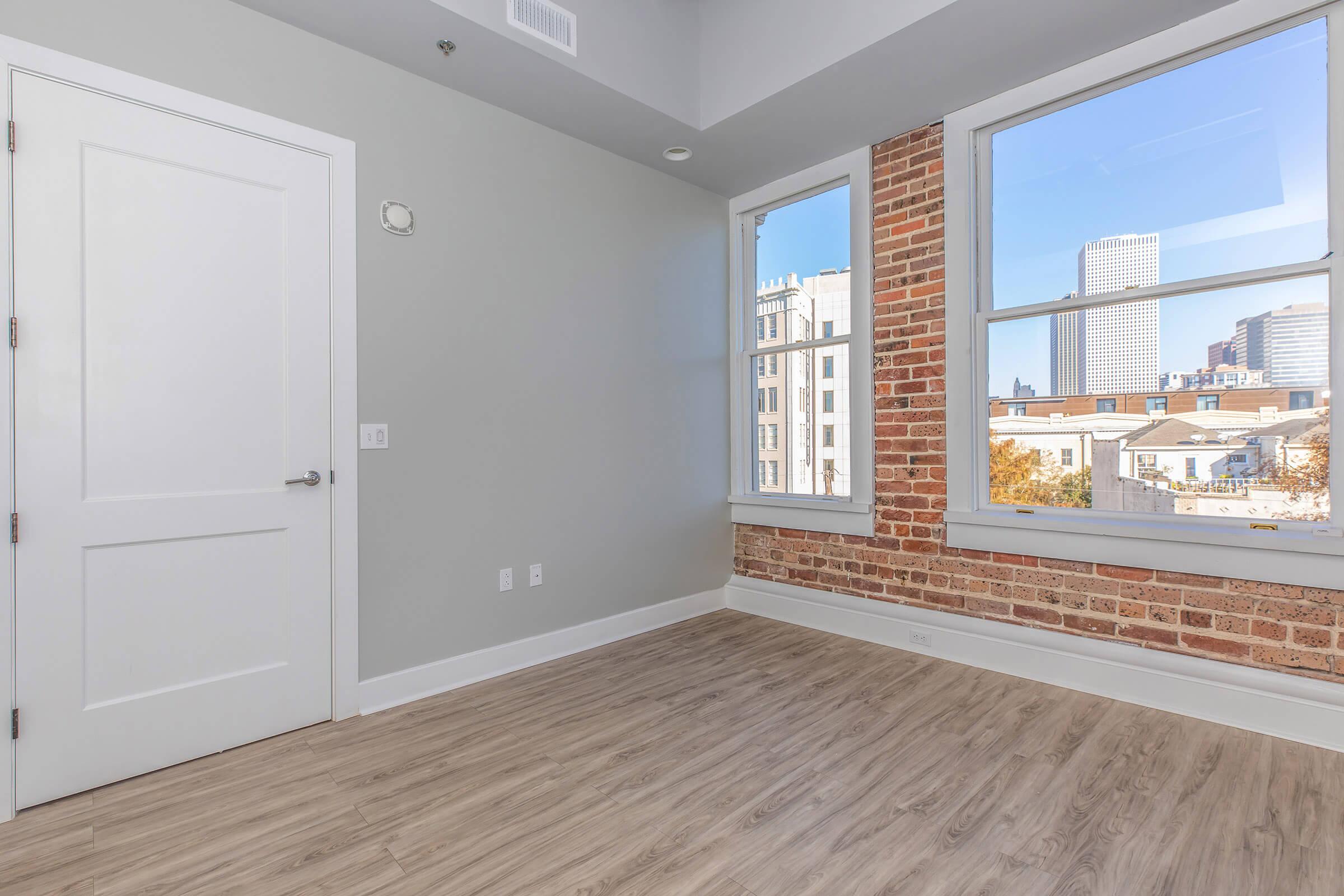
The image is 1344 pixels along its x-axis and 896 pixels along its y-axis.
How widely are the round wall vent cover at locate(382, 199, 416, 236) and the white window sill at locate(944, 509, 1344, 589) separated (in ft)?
10.00

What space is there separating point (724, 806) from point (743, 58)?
3443 millimetres

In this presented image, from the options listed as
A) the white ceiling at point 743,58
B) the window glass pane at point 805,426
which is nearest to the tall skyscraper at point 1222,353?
the white ceiling at point 743,58

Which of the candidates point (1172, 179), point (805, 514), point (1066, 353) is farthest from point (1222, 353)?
point (805, 514)

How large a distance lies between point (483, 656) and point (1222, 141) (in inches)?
159

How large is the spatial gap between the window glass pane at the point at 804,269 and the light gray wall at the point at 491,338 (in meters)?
0.42

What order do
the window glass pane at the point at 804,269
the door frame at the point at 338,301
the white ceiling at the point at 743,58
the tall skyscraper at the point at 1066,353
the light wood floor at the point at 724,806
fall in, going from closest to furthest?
the light wood floor at the point at 724,806
the door frame at the point at 338,301
the white ceiling at the point at 743,58
the tall skyscraper at the point at 1066,353
the window glass pane at the point at 804,269

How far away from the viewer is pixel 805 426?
417 centimetres

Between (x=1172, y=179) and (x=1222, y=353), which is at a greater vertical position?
(x=1172, y=179)

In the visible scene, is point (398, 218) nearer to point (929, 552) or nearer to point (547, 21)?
point (547, 21)

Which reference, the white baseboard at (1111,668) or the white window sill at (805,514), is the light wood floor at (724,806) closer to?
the white baseboard at (1111,668)

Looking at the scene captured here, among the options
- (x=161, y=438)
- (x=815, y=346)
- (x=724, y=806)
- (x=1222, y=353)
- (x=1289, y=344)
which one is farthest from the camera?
(x=815, y=346)

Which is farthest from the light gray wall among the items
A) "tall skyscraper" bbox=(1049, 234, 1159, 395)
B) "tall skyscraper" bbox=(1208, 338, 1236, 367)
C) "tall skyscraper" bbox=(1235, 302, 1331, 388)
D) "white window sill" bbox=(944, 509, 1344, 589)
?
"tall skyscraper" bbox=(1235, 302, 1331, 388)

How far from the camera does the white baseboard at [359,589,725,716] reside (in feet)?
9.38

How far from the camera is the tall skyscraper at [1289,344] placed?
2438 millimetres
